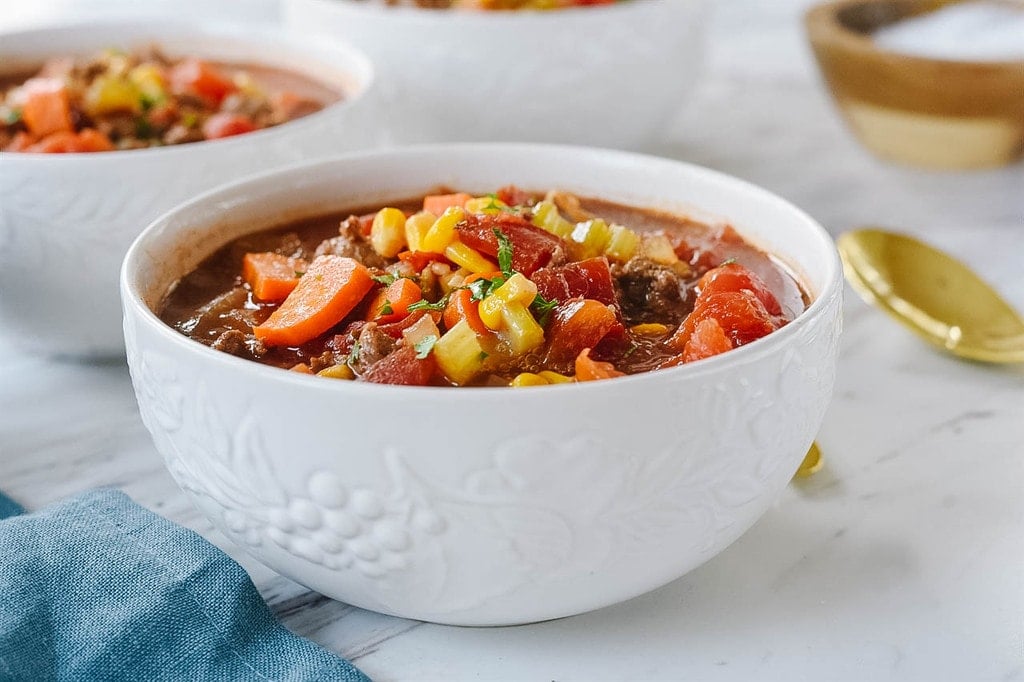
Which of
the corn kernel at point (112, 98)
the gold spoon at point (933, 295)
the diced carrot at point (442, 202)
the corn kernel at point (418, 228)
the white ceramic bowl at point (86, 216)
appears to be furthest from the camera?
the corn kernel at point (112, 98)

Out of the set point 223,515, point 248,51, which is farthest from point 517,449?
point 248,51

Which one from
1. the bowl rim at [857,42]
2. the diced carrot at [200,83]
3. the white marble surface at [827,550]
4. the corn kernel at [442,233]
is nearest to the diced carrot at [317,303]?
the corn kernel at [442,233]

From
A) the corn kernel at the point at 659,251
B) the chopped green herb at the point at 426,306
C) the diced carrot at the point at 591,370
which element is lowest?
the corn kernel at the point at 659,251

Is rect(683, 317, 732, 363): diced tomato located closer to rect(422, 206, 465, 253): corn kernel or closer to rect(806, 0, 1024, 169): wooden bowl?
rect(422, 206, 465, 253): corn kernel

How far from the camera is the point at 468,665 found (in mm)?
2051

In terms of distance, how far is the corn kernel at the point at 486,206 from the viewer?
2.46m

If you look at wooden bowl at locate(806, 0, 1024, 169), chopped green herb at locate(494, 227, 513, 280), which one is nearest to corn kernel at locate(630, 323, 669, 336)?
chopped green herb at locate(494, 227, 513, 280)

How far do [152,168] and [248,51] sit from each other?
1330 millimetres

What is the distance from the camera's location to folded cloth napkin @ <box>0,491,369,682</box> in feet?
6.44

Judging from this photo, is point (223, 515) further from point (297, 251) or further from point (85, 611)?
point (297, 251)

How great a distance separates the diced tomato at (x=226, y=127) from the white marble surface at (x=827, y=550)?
70 centimetres

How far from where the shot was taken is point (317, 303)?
7.55ft

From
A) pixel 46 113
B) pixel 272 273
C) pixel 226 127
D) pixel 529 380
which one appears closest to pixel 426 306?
pixel 529 380

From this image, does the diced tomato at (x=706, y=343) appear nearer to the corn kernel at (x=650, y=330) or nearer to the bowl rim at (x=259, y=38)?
the corn kernel at (x=650, y=330)
